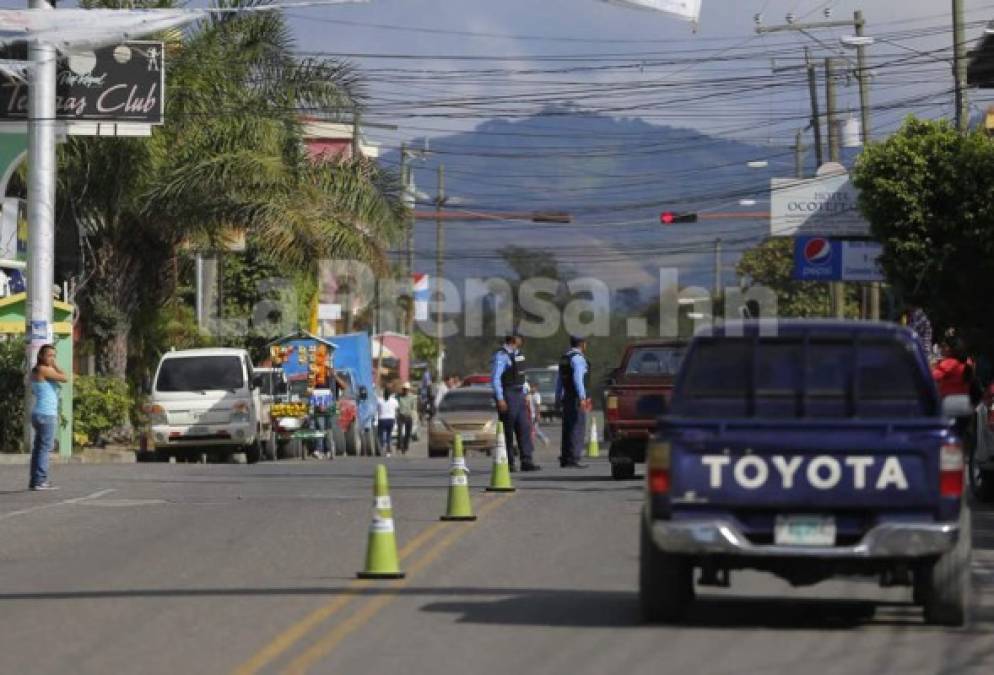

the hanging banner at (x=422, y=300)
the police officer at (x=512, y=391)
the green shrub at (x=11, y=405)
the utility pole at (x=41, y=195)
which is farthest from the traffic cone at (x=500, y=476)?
the hanging banner at (x=422, y=300)

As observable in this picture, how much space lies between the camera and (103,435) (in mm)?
39344

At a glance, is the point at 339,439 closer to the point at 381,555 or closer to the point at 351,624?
the point at 381,555

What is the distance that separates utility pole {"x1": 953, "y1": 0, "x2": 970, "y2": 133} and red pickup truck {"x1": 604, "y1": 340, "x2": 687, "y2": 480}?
11.8m

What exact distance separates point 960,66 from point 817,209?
1956 centimetres

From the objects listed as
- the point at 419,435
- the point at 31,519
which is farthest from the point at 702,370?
the point at 419,435

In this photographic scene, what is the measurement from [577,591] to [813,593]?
65.7 inches

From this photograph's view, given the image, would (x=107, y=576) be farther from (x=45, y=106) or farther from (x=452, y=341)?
(x=452, y=341)

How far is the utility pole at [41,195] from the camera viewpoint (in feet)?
112

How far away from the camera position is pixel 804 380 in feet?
42.8

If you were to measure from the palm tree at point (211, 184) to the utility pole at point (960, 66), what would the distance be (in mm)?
11940

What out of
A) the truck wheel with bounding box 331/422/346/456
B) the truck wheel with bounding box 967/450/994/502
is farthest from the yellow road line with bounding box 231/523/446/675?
the truck wheel with bounding box 331/422/346/456

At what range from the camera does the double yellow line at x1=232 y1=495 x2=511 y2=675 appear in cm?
1109

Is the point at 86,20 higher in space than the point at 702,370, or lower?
higher

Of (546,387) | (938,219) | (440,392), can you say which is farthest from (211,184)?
(546,387)
